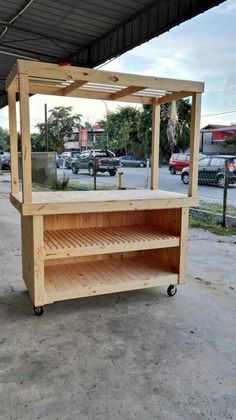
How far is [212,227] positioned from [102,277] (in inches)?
129

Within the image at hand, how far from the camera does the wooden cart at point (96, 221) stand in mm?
2283

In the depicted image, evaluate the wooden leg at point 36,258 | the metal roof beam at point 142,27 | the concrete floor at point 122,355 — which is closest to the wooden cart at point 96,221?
the wooden leg at point 36,258

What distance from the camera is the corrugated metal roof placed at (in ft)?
13.2

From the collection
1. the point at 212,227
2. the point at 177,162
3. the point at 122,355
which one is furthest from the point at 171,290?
the point at 177,162

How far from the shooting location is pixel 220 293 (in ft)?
9.60

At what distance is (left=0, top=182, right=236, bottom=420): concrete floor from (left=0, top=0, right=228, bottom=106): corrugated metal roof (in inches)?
112

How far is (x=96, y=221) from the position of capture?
10.2 ft

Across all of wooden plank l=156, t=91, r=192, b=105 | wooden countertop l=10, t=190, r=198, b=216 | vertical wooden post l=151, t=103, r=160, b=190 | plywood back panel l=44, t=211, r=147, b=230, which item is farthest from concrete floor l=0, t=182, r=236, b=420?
wooden plank l=156, t=91, r=192, b=105

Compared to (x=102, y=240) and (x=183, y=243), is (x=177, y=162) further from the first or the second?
(x=102, y=240)

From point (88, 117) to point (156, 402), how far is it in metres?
34.2

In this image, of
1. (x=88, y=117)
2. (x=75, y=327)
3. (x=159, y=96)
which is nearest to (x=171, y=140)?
(x=88, y=117)

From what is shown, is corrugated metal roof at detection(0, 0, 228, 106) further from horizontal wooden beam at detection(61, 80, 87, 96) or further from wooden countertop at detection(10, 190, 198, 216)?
wooden countertop at detection(10, 190, 198, 216)

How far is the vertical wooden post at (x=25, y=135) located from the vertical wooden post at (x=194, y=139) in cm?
124

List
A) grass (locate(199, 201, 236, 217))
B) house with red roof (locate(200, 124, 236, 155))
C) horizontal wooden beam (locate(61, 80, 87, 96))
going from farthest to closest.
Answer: house with red roof (locate(200, 124, 236, 155)) < grass (locate(199, 201, 236, 217)) < horizontal wooden beam (locate(61, 80, 87, 96))
